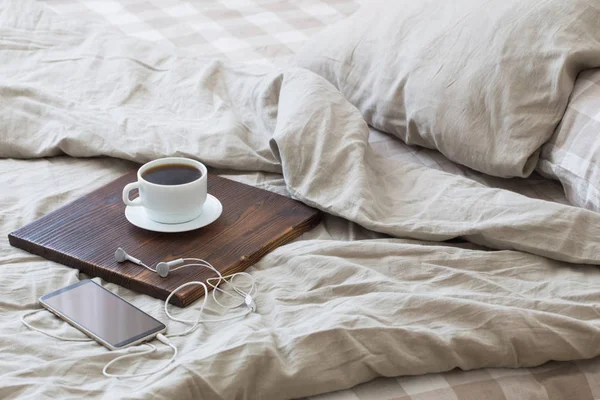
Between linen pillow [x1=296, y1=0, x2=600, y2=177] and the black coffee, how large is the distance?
0.37m

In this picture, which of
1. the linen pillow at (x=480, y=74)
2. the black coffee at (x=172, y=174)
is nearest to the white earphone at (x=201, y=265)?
the black coffee at (x=172, y=174)

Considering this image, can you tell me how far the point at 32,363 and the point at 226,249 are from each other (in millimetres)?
265

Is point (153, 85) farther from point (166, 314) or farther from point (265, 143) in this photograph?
point (166, 314)

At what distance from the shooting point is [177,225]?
96 cm

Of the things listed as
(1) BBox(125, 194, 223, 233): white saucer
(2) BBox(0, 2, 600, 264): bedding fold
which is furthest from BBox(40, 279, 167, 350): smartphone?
(2) BBox(0, 2, 600, 264): bedding fold

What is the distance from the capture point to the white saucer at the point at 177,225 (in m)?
0.95

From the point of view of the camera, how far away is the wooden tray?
2.89 feet

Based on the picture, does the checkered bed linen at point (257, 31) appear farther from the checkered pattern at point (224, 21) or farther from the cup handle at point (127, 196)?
the cup handle at point (127, 196)

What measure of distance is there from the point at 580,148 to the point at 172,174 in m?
0.51

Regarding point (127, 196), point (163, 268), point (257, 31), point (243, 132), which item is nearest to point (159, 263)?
point (163, 268)

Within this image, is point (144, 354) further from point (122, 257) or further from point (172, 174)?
point (172, 174)

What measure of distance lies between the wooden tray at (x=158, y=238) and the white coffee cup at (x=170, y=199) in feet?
0.07

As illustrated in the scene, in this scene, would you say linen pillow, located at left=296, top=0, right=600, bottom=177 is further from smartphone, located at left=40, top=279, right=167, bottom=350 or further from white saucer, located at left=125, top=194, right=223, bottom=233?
smartphone, located at left=40, top=279, right=167, bottom=350

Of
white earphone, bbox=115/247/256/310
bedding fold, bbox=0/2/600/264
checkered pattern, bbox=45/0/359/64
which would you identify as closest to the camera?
white earphone, bbox=115/247/256/310
